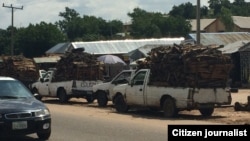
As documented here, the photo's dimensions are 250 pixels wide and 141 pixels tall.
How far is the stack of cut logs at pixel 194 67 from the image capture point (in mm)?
18547

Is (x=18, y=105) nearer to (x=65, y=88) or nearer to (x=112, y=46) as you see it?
(x=65, y=88)

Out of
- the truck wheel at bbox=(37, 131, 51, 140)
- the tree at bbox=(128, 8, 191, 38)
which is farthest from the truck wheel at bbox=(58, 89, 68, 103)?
the tree at bbox=(128, 8, 191, 38)

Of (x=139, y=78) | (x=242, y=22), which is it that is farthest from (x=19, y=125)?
(x=242, y=22)

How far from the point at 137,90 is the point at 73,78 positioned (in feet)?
25.7

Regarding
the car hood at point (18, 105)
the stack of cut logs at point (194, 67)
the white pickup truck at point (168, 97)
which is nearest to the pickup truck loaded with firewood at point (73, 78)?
the white pickup truck at point (168, 97)

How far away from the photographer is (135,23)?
99562mm

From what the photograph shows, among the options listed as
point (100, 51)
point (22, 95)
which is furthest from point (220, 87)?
point (100, 51)

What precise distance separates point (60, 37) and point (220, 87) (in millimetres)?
78359

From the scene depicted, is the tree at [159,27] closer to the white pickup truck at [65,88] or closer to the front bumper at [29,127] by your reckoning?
the white pickup truck at [65,88]

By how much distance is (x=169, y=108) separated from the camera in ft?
61.6

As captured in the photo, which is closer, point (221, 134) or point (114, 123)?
point (221, 134)

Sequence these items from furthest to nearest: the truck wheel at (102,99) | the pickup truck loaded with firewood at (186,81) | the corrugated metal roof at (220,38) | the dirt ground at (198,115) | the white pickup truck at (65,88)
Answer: the corrugated metal roof at (220,38) < the white pickup truck at (65,88) < the truck wheel at (102,99) < the pickup truck loaded with firewood at (186,81) < the dirt ground at (198,115)

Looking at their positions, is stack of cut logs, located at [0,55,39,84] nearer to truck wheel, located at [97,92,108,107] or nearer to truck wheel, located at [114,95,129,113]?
truck wheel, located at [97,92,108,107]

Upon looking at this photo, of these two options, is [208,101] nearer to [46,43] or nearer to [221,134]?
[221,134]
